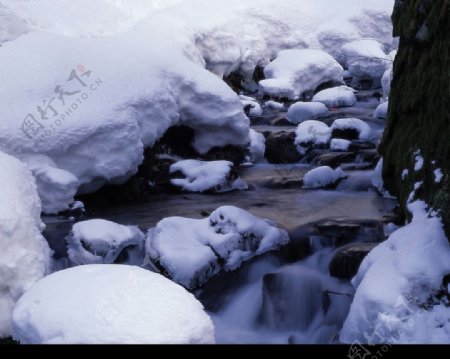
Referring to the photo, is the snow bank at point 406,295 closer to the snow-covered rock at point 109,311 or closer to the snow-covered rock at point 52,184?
the snow-covered rock at point 109,311

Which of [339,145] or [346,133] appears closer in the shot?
[339,145]

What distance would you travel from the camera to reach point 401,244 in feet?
14.8

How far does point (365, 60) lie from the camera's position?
19125mm

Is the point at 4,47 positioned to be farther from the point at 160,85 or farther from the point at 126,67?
the point at 160,85

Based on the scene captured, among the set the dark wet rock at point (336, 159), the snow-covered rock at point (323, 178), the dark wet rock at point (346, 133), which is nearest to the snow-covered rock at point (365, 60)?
the dark wet rock at point (346, 133)

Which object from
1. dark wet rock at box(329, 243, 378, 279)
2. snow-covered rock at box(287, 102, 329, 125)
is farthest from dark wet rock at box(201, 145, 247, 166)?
dark wet rock at box(329, 243, 378, 279)

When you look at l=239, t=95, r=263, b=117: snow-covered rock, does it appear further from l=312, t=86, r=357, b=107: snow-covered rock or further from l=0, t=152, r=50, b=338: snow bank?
l=0, t=152, r=50, b=338: snow bank

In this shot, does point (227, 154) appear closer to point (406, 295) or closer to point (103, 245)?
point (103, 245)

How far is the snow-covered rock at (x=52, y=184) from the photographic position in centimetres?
710

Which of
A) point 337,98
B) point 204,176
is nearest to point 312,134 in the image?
point 204,176

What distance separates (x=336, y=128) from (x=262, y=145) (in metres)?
1.55

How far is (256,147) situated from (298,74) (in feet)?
22.4

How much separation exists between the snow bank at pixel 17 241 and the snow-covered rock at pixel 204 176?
3424 millimetres

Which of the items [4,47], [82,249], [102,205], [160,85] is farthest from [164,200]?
[4,47]
